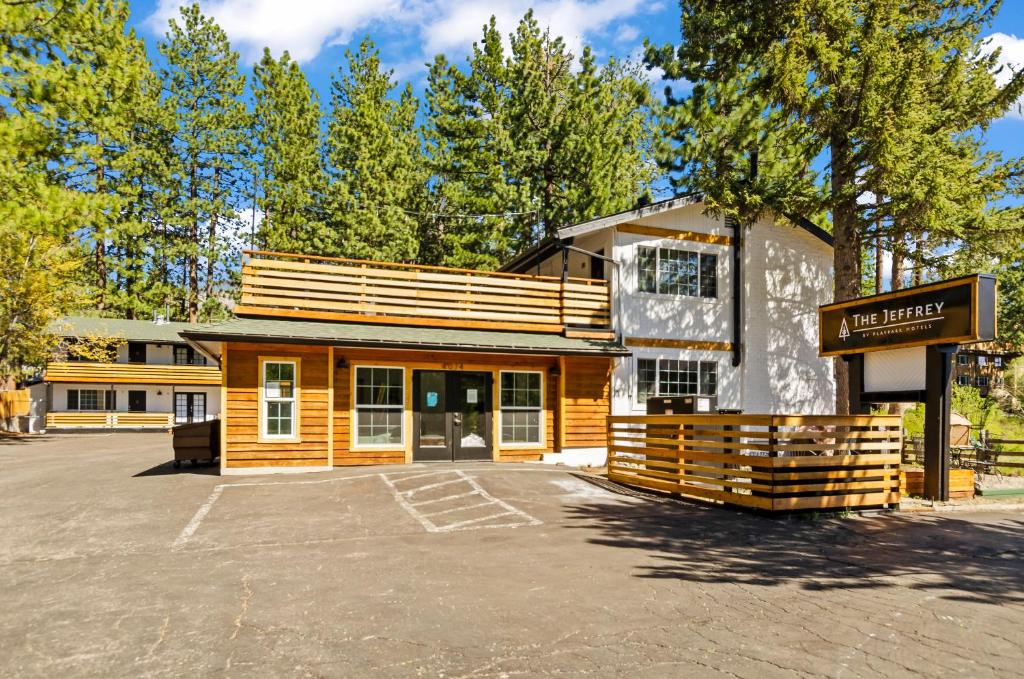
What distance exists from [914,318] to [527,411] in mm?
8709

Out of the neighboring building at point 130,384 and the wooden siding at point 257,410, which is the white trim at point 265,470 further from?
the neighboring building at point 130,384

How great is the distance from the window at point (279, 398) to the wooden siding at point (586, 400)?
6592 millimetres

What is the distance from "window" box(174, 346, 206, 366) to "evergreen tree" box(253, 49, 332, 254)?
8.14 meters

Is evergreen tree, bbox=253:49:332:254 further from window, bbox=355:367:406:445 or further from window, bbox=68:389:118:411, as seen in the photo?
window, bbox=355:367:406:445

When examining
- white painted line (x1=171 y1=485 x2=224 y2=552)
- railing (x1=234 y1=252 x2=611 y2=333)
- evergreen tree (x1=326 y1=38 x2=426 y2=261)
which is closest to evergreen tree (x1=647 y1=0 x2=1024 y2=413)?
railing (x1=234 y1=252 x2=611 y2=333)

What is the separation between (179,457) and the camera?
1487 cm

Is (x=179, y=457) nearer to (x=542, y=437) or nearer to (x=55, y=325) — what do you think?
(x=542, y=437)

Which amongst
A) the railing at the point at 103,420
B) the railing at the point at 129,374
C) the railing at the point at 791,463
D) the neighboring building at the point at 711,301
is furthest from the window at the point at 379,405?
the railing at the point at 103,420

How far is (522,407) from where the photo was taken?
16406mm

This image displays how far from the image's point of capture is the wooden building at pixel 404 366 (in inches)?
552

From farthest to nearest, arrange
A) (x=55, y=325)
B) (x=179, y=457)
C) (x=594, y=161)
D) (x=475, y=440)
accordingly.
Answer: (x=55, y=325) < (x=594, y=161) < (x=475, y=440) < (x=179, y=457)

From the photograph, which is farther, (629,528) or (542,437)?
(542,437)

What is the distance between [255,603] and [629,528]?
5138 millimetres

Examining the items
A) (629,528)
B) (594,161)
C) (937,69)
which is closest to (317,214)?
(594,161)
